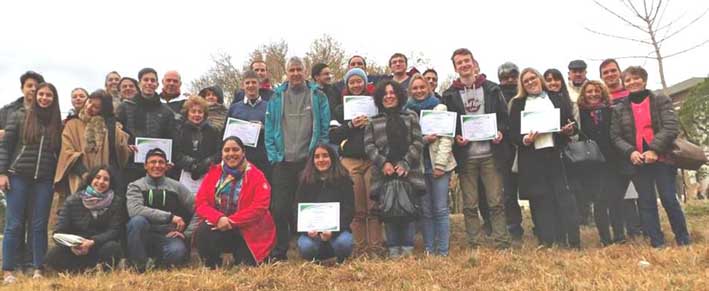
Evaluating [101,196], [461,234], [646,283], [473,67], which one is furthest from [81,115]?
[646,283]

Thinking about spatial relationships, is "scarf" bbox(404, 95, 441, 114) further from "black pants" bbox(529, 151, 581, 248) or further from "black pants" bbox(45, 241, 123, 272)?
"black pants" bbox(45, 241, 123, 272)

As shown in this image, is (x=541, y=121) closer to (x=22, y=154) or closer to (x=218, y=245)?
(x=218, y=245)

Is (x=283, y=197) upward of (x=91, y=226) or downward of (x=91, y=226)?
upward

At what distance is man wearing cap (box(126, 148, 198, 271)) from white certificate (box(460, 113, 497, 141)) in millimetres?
3286

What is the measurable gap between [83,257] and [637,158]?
608 centimetres

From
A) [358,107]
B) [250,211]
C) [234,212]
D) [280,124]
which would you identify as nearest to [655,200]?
[358,107]

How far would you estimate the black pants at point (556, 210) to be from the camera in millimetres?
6191

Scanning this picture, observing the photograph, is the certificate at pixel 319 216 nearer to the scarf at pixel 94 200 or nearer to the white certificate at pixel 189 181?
the white certificate at pixel 189 181

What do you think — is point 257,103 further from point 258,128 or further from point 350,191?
point 350,191

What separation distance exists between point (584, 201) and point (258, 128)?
432cm

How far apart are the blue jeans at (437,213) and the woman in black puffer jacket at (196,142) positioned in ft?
8.63

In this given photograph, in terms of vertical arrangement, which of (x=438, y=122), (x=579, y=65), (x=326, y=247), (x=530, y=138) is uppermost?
(x=579, y=65)

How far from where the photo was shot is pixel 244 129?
22.5 feet

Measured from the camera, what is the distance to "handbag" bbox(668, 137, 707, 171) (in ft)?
19.6
